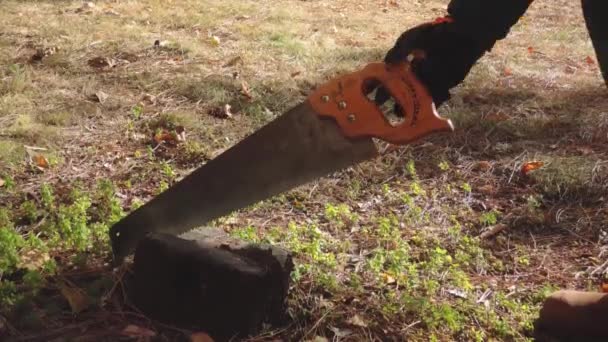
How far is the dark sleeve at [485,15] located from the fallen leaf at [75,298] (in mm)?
1910

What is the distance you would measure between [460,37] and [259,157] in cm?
97

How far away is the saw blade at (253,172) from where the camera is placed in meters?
2.64

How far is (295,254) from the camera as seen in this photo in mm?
3047

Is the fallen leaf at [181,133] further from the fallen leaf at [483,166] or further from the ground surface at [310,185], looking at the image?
the fallen leaf at [483,166]

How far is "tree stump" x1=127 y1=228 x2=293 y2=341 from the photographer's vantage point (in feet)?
8.21

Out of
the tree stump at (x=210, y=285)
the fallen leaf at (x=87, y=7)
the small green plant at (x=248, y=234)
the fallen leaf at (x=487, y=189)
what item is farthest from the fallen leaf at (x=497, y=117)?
the fallen leaf at (x=87, y=7)

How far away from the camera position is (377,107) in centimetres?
252

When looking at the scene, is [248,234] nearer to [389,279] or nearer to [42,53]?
A: [389,279]

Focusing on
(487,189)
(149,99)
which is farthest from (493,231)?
(149,99)

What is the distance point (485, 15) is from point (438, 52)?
0.75 feet

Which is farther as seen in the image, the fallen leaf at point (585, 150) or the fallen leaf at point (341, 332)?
the fallen leaf at point (585, 150)

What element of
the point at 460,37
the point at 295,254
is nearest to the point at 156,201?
the point at 295,254

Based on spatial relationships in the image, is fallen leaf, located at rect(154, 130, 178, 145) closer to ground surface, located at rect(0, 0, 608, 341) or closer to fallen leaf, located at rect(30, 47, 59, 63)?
ground surface, located at rect(0, 0, 608, 341)

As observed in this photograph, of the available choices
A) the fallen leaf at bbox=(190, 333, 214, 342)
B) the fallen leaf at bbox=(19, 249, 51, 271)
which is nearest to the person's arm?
the fallen leaf at bbox=(190, 333, 214, 342)
